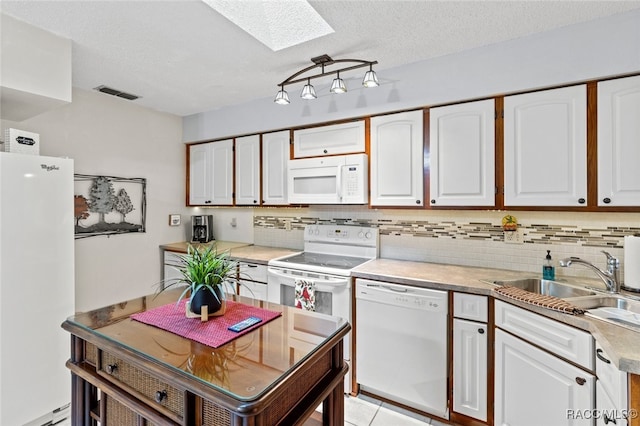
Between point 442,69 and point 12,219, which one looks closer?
point 12,219

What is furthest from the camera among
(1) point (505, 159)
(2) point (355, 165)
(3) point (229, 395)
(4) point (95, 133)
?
(4) point (95, 133)

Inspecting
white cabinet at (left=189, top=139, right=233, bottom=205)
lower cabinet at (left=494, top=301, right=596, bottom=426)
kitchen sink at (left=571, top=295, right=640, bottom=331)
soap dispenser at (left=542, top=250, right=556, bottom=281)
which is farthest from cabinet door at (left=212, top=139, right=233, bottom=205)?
kitchen sink at (left=571, top=295, right=640, bottom=331)

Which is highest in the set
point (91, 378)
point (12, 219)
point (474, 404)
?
point (12, 219)

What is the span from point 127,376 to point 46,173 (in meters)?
1.59

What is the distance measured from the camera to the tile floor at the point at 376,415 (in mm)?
2053

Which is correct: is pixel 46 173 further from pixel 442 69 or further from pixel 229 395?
pixel 442 69

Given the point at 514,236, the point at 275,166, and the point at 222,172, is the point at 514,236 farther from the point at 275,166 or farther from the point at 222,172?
the point at 222,172

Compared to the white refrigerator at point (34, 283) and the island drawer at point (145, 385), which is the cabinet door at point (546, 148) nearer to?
the island drawer at point (145, 385)

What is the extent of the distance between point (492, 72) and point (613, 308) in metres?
1.53

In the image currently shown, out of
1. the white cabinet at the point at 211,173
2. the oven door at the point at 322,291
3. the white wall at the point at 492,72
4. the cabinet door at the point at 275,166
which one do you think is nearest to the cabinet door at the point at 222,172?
the white cabinet at the point at 211,173

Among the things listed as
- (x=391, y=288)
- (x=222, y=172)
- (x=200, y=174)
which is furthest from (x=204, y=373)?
(x=200, y=174)

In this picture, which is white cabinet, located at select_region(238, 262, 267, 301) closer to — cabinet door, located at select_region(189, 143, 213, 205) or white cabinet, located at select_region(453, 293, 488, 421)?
cabinet door, located at select_region(189, 143, 213, 205)

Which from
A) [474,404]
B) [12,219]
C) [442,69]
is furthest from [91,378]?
[442,69]

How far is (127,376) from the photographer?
113 centimetres
